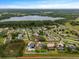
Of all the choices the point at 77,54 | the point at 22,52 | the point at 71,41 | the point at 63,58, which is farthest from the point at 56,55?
the point at 71,41

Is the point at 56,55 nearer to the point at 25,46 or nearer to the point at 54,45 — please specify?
the point at 54,45

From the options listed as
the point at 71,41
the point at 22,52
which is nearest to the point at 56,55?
the point at 22,52

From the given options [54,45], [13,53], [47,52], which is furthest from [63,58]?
[13,53]

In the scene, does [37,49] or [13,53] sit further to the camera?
[37,49]

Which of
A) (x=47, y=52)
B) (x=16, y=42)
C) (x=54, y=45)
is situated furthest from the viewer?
(x=16, y=42)

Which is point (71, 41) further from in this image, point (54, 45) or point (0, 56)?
point (0, 56)

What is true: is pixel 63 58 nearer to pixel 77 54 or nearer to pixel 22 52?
pixel 77 54

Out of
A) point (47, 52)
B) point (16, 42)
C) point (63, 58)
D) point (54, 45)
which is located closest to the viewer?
point (63, 58)

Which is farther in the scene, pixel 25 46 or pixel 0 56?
pixel 25 46

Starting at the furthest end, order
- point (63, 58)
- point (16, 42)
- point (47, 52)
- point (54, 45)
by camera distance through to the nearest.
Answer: point (16, 42)
point (54, 45)
point (47, 52)
point (63, 58)
